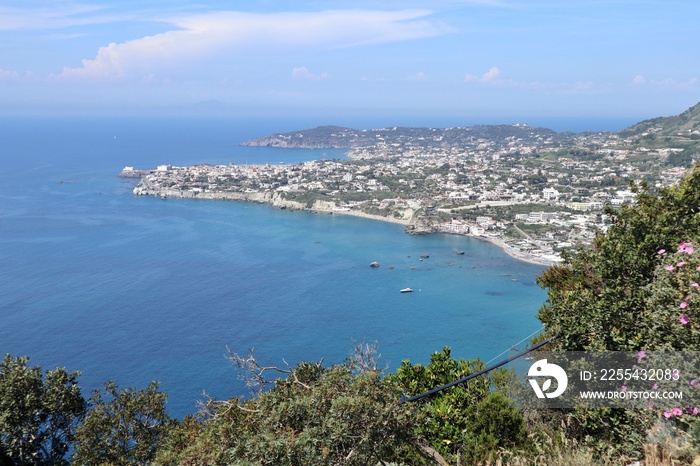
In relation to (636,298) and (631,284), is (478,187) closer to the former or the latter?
(631,284)

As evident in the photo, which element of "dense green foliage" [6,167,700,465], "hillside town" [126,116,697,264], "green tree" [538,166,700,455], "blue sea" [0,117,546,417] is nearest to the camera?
"dense green foliage" [6,167,700,465]

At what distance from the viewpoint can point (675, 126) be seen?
69.8 metres

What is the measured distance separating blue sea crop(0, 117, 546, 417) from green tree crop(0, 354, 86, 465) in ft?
Result: 12.0

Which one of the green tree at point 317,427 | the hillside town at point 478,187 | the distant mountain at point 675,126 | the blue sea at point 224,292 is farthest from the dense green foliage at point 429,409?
the distant mountain at point 675,126

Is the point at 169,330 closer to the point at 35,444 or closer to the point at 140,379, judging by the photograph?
the point at 140,379

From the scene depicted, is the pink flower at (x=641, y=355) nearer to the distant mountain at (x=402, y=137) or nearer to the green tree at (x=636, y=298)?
the green tree at (x=636, y=298)

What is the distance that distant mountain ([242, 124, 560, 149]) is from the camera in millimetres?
93562

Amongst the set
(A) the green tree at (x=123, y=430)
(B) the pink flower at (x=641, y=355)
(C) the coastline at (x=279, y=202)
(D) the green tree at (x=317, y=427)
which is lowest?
(C) the coastline at (x=279, y=202)

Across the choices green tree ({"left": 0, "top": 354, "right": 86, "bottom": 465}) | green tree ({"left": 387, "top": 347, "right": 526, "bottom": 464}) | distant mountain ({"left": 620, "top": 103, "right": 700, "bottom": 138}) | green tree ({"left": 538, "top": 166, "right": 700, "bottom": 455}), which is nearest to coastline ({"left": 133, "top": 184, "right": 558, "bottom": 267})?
green tree ({"left": 387, "top": 347, "right": 526, "bottom": 464})

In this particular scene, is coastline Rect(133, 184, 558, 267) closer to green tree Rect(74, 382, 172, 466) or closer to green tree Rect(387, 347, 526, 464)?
green tree Rect(387, 347, 526, 464)

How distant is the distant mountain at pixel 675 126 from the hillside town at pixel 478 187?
136cm

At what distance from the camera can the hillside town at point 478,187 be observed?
37.3 m

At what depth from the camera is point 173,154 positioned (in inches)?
3351

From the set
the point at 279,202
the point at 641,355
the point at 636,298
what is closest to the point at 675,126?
the point at 279,202
